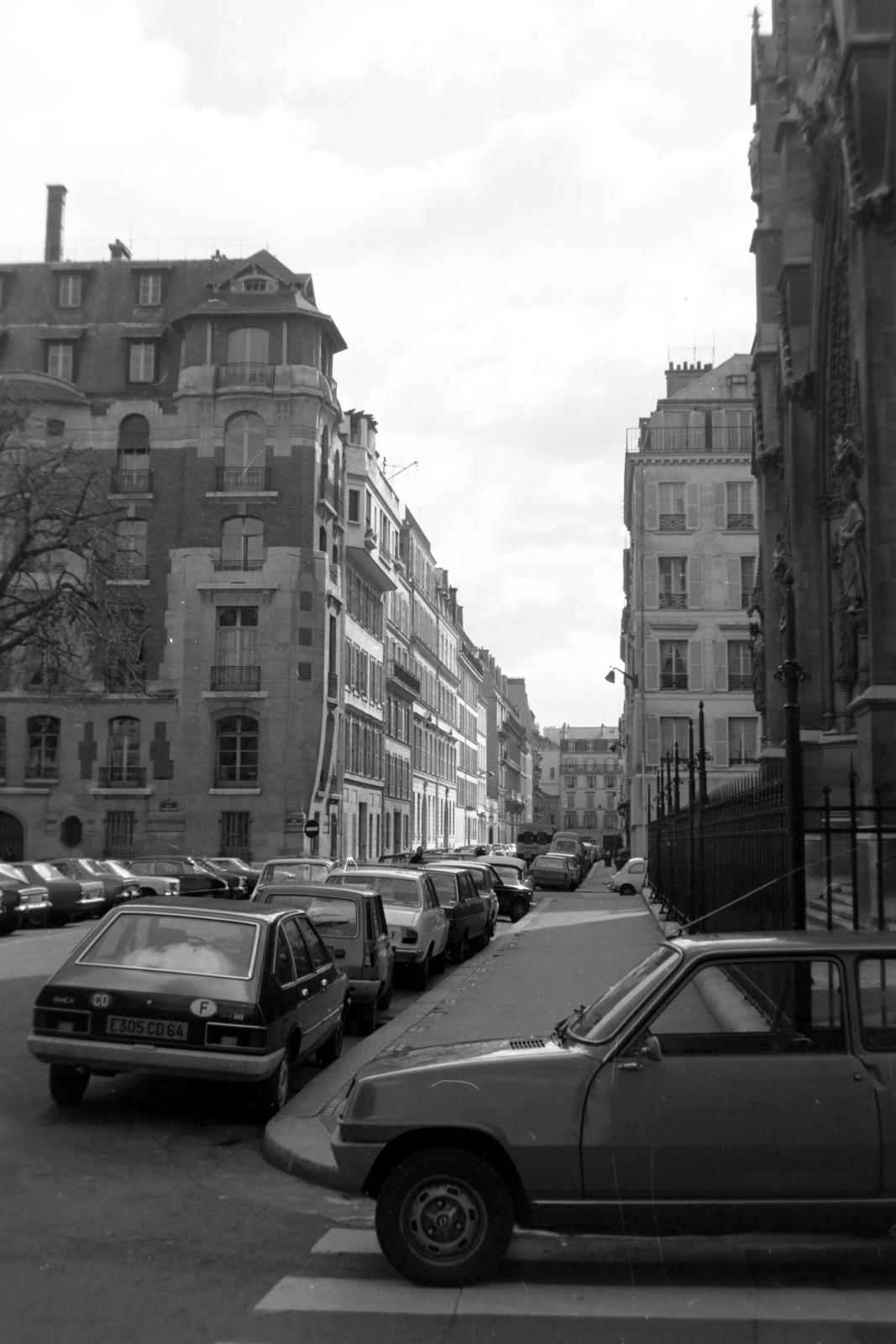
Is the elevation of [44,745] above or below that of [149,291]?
below

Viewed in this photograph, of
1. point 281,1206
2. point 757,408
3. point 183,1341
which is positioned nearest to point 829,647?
point 757,408

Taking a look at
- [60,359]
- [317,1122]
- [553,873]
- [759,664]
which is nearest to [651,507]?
[553,873]

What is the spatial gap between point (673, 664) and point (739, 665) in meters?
2.69

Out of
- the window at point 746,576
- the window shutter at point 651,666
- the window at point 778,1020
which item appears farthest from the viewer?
the window shutter at point 651,666

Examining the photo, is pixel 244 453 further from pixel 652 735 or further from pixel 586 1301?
pixel 586 1301

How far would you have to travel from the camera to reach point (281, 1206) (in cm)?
721

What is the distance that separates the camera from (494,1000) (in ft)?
50.1

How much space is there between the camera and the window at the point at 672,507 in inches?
2239

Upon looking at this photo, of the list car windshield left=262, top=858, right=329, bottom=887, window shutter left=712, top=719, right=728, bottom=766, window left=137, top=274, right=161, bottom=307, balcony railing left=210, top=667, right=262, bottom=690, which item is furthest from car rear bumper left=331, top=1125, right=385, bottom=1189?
window left=137, top=274, right=161, bottom=307

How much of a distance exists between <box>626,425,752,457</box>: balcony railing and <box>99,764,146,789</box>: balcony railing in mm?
24619

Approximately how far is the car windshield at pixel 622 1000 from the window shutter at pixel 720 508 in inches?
2033

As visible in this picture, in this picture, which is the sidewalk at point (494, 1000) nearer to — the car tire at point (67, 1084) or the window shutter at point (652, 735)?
the car tire at point (67, 1084)

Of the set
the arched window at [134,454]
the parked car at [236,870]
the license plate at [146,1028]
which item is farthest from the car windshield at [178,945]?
the arched window at [134,454]

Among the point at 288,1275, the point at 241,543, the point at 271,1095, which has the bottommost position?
the point at 288,1275
